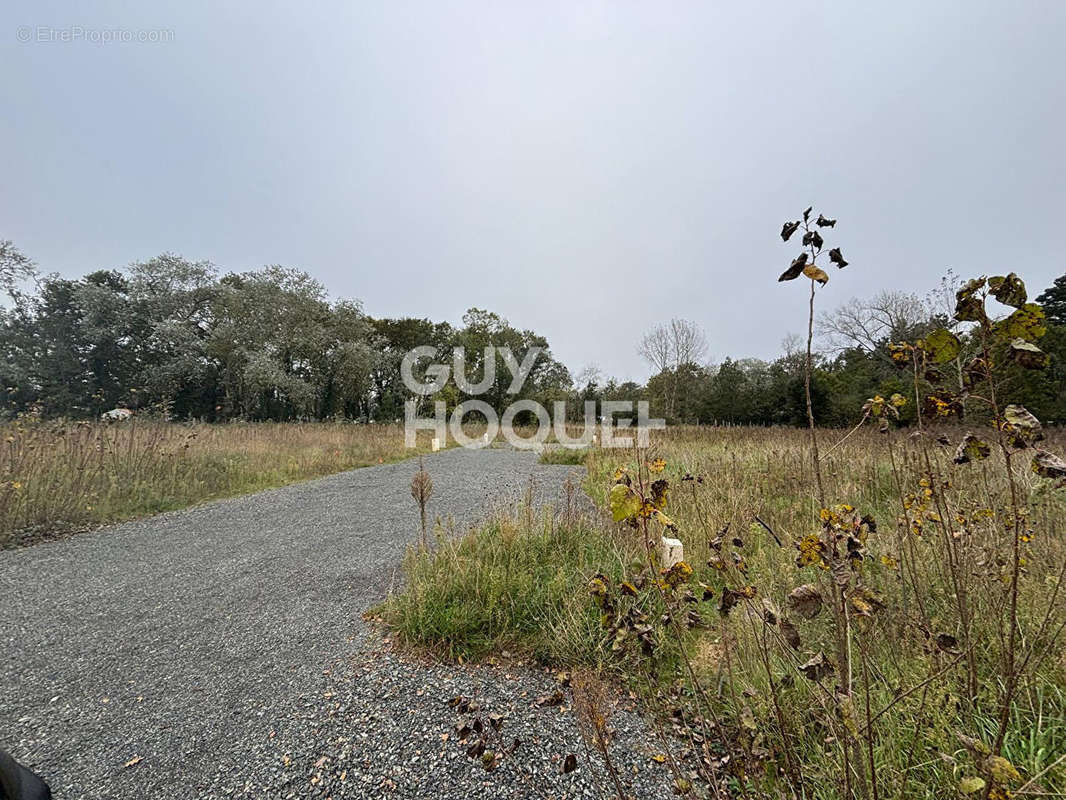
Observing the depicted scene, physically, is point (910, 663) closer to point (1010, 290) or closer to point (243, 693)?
point (1010, 290)

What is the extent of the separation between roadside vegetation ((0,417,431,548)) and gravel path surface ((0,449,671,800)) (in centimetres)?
86

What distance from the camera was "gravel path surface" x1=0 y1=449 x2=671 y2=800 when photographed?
129 cm

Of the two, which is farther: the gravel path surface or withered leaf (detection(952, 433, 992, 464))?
the gravel path surface

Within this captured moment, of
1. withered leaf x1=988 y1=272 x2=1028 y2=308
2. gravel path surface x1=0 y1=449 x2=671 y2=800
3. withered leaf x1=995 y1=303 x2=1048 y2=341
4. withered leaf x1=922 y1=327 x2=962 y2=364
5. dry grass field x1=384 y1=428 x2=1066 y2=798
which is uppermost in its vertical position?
withered leaf x1=988 y1=272 x2=1028 y2=308

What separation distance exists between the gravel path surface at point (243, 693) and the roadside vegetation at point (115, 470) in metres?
0.86

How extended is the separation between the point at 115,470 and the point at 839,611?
7.14 m

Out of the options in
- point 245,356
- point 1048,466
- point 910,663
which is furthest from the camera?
point 245,356

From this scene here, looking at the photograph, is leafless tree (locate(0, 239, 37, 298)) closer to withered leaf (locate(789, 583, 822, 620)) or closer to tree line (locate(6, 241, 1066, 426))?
tree line (locate(6, 241, 1066, 426))

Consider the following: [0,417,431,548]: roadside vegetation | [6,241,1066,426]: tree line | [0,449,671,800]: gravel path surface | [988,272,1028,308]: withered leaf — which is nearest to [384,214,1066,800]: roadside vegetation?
[988,272,1028,308]: withered leaf

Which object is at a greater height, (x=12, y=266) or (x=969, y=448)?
(x=12, y=266)

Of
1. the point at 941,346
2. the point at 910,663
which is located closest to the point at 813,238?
the point at 941,346

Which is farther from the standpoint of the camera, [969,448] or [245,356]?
[245,356]

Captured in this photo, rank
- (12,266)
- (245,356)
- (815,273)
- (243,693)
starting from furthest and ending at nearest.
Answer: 1. (245,356)
2. (12,266)
3. (243,693)
4. (815,273)

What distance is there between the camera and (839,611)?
721 mm
